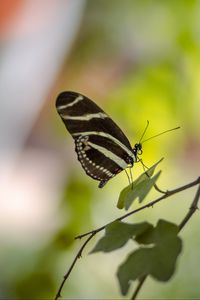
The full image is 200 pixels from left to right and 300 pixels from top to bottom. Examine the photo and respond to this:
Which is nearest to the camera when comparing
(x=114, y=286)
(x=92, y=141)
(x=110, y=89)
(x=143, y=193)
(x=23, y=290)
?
(x=143, y=193)

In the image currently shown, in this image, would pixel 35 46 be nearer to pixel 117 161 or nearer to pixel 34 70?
pixel 34 70

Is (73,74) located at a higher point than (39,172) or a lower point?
higher

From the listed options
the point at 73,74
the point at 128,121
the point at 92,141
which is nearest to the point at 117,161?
the point at 92,141

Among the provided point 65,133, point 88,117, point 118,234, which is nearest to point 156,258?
point 118,234

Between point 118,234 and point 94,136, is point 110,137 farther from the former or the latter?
point 118,234

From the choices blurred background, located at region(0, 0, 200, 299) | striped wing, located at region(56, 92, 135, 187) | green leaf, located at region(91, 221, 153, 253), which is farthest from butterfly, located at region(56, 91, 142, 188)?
blurred background, located at region(0, 0, 200, 299)

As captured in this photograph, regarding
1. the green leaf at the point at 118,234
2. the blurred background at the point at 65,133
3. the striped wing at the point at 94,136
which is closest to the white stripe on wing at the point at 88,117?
the striped wing at the point at 94,136
